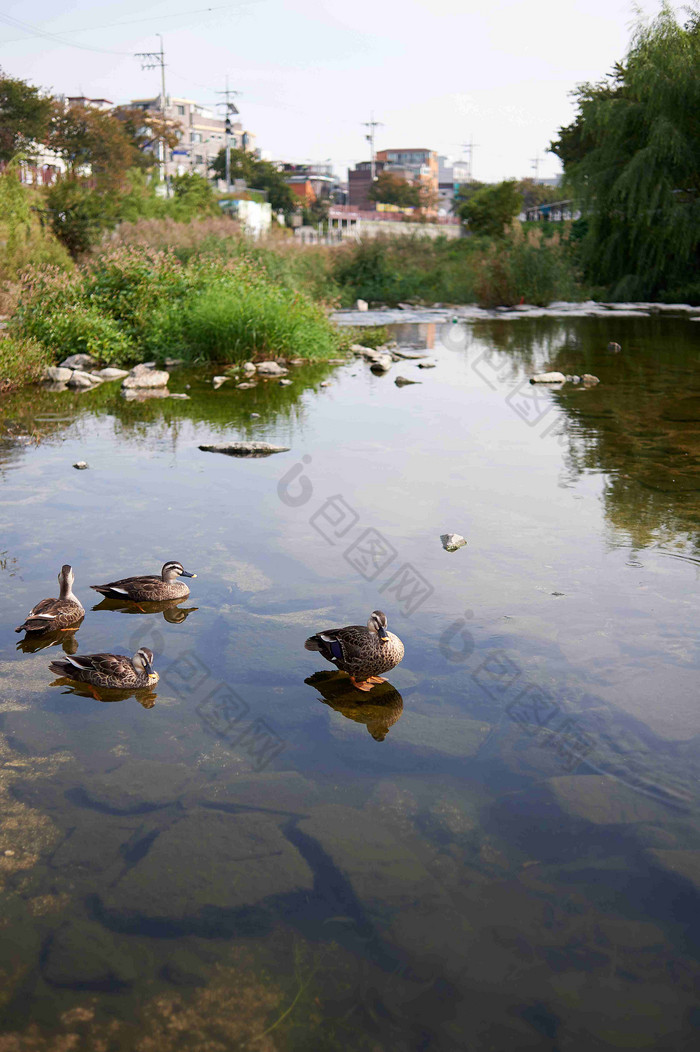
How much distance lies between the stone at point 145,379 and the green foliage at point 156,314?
1420 mm

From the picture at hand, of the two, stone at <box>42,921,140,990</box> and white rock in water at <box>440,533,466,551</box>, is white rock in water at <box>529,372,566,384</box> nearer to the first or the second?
white rock in water at <box>440,533,466,551</box>

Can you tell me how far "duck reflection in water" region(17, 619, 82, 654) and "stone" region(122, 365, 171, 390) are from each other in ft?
29.1

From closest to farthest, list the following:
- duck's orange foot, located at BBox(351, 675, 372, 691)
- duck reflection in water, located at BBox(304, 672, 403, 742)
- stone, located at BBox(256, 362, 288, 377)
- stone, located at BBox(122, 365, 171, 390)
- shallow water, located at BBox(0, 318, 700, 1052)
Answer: shallow water, located at BBox(0, 318, 700, 1052)
duck reflection in water, located at BBox(304, 672, 403, 742)
duck's orange foot, located at BBox(351, 675, 372, 691)
stone, located at BBox(122, 365, 171, 390)
stone, located at BBox(256, 362, 288, 377)

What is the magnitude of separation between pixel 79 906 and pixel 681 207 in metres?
28.6

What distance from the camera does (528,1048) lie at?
2.53 meters

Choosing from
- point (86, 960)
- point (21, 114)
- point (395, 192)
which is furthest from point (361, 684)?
point (395, 192)

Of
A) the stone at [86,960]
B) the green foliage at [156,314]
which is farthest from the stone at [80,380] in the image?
the stone at [86,960]

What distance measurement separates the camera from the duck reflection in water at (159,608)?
209 inches

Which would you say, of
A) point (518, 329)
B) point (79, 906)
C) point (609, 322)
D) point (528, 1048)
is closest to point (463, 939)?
point (528, 1048)

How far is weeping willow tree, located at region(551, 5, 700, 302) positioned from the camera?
26.6 meters

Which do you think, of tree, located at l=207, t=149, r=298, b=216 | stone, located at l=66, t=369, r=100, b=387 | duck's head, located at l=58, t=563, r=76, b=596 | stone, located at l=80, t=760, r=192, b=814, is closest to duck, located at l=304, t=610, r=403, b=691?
stone, located at l=80, t=760, r=192, b=814

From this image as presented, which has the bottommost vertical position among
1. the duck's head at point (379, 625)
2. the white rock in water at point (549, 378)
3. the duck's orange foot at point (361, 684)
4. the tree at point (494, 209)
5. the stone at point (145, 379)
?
the stone at point (145, 379)

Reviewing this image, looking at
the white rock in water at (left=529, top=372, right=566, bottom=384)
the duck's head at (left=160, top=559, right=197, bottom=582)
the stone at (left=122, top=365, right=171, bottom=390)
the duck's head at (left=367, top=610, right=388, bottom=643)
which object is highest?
the duck's head at (left=367, top=610, right=388, bottom=643)

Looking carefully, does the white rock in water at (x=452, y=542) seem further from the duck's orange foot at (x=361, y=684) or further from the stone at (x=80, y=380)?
the stone at (x=80, y=380)
